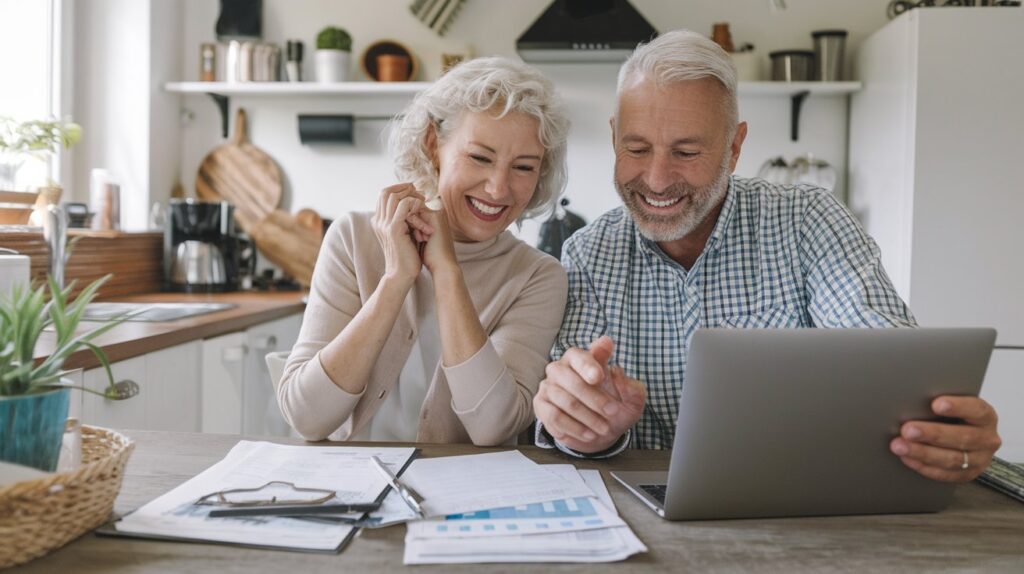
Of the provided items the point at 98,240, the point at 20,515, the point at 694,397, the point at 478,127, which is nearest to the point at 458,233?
the point at 478,127

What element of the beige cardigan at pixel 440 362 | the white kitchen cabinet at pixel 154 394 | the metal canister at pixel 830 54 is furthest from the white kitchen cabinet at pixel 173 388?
the metal canister at pixel 830 54

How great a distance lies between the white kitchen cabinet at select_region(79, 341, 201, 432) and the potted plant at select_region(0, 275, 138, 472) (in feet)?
3.46

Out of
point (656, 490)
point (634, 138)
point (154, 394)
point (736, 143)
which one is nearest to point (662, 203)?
point (634, 138)

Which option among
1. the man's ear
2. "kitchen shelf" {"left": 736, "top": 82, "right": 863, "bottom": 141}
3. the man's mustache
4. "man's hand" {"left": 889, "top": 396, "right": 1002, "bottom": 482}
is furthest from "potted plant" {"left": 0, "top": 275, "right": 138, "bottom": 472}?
"kitchen shelf" {"left": 736, "top": 82, "right": 863, "bottom": 141}

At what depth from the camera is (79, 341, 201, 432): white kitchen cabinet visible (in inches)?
71.4

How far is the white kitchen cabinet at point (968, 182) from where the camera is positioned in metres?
2.75

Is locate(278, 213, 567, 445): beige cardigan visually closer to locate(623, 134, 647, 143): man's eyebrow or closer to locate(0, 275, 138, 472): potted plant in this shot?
locate(623, 134, 647, 143): man's eyebrow

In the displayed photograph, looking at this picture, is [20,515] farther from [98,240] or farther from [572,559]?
[98,240]

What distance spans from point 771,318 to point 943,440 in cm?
68

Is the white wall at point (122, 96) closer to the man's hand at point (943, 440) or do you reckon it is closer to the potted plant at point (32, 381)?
the potted plant at point (32, 381)

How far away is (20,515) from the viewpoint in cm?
71

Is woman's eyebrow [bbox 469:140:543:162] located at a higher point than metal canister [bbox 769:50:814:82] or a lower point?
lower

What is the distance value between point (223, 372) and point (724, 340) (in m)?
1.89

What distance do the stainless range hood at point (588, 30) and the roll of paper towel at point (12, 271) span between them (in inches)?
78.3
